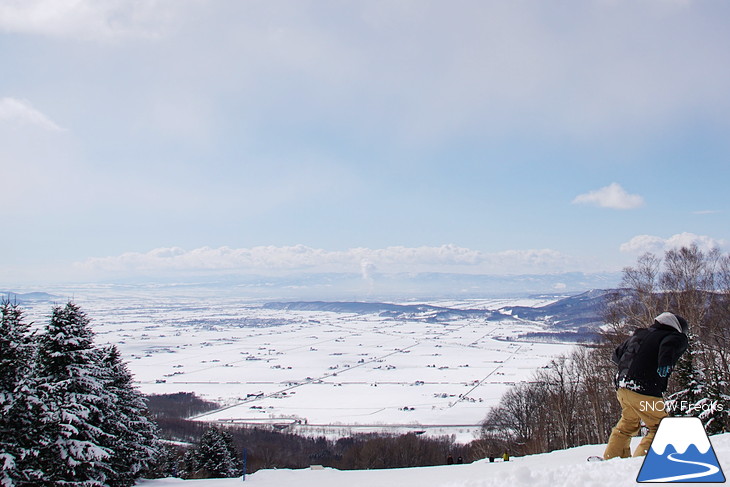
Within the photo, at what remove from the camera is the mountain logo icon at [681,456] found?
423 centimetres

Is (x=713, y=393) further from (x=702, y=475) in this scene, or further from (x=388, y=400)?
(x=388, y=400)

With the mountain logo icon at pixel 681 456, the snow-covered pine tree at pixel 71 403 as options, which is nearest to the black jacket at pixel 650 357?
the mountain logo icon at pixel 681 456

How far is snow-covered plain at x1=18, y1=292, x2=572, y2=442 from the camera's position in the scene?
61.2m

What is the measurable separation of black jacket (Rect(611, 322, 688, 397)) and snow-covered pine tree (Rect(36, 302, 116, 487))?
14097 mm

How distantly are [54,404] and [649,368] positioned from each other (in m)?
15.0

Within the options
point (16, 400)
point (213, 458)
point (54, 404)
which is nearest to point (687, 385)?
point (54, 404)

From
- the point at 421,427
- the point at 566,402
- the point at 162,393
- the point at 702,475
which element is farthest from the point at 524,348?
the point at 702,475

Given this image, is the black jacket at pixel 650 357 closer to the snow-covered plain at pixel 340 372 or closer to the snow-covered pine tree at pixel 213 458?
the snow-covered pine tree at pixel 213 458

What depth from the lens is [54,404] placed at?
1345 centimetres

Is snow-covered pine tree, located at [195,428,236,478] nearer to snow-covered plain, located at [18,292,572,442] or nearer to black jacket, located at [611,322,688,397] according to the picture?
snow-covered plain, located at [18,292,572,442]

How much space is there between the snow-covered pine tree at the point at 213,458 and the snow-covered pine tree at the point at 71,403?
14095mm

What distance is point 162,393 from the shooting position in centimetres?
7625

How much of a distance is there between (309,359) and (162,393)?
44442 mm

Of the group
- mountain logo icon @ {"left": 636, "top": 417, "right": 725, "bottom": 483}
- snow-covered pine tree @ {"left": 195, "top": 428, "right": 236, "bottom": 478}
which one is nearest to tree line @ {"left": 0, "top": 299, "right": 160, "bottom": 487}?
snow-covered pine tree @ {"left": 195, "top": 428, "right": 236, "bottom": 478}
